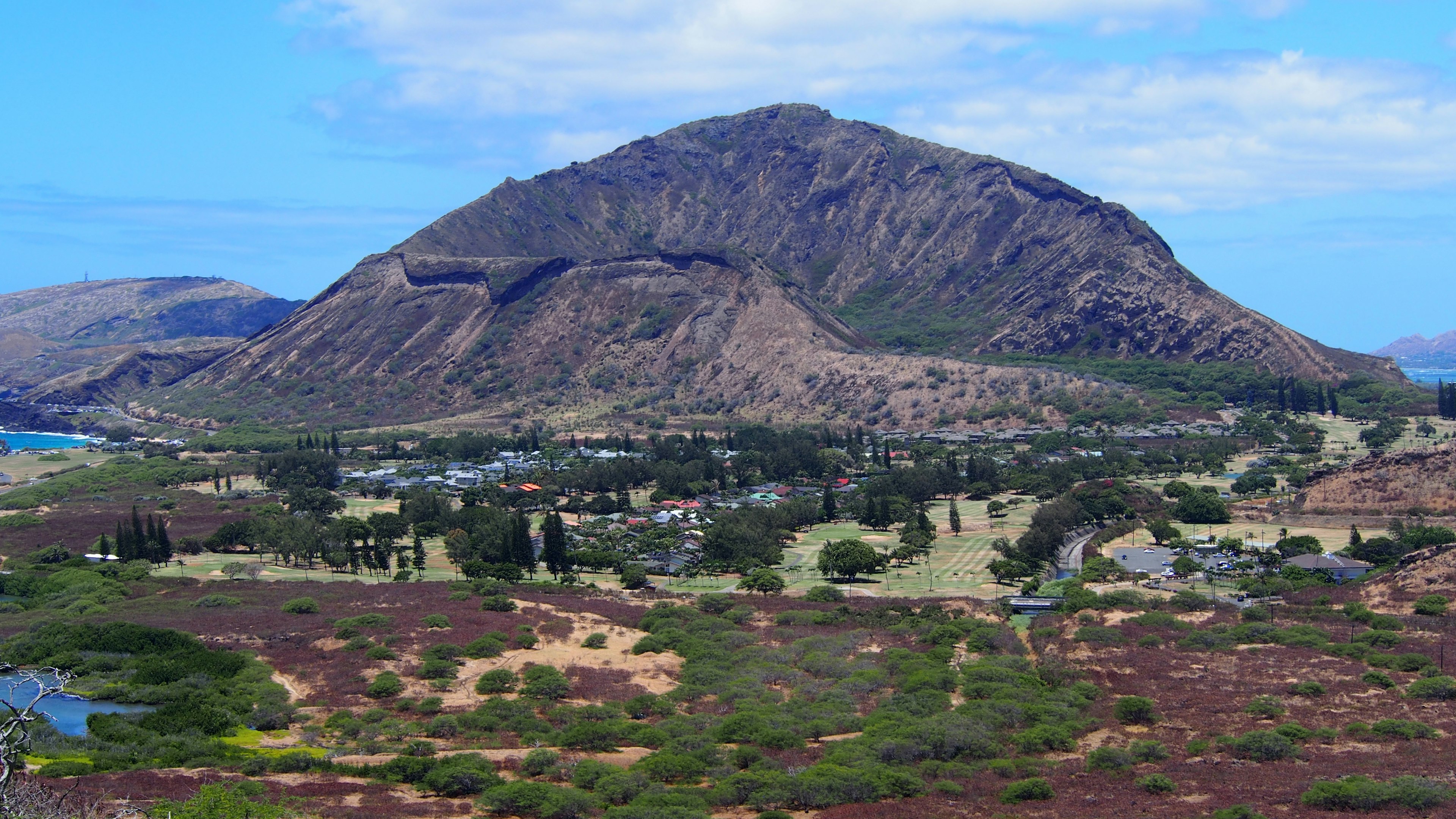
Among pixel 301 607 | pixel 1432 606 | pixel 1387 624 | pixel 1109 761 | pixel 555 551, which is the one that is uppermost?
pixel 555 551

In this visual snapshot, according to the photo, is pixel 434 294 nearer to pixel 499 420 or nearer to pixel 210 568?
pixel 499 420

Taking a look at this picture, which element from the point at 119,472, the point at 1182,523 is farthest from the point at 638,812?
the point at 119,472

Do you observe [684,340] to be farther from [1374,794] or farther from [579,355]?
[1374,794]

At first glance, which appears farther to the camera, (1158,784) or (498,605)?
(498,605)

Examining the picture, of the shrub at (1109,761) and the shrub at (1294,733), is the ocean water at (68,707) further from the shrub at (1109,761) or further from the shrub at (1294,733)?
the shrub at (1294,733)

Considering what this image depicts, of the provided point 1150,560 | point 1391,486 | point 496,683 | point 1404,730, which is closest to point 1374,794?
point 1404,730

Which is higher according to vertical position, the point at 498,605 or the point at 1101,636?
the point at 498,605

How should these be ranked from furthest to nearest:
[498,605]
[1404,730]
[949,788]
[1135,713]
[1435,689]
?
[498,605]
[1435,689]
[1135,713]
[1404,730]
[949,788]

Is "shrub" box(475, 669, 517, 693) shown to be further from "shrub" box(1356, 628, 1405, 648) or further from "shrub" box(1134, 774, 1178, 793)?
"shrub" box(1356, 628, 1405, 648)
